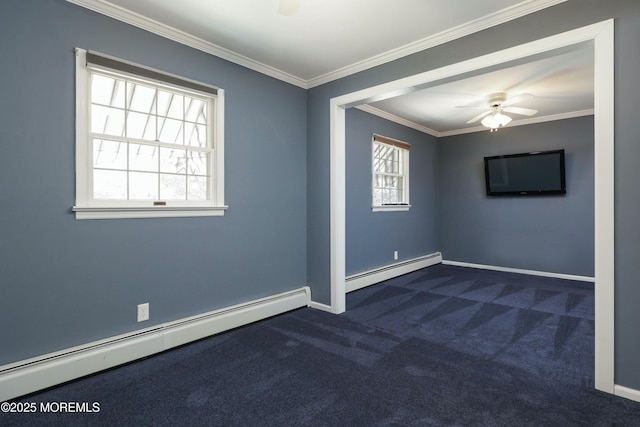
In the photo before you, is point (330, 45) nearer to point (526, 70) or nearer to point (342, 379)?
point (526, 70)

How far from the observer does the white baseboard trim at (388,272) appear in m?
4.55

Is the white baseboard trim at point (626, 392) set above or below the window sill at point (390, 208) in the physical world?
below

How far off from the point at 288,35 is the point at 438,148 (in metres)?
4.63

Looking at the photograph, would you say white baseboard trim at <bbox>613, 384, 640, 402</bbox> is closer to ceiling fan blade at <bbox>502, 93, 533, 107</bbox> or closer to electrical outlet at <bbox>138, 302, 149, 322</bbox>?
ceiling fan blade at <bbox>502, 93, 533, 107</bbox>

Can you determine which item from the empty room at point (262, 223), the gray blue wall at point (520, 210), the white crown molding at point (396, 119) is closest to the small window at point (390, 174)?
the white crown molding at point (396, 119)

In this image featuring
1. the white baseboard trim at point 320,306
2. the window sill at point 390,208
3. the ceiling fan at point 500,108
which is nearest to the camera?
the white baseboard trim at point 320,306

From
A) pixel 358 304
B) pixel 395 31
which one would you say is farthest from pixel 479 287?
pixel 395 31

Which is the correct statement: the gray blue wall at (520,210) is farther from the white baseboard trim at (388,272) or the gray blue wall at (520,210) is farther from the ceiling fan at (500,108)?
the ceiling fan at (500,108)

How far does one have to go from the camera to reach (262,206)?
3.41 meters

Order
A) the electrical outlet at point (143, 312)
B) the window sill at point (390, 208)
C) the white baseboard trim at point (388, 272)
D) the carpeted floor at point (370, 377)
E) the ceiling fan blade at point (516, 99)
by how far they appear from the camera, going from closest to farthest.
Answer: the carpeted floor at point (370, 377) → the electrical outlet at point (143, 312) → the ceiling fan blade at point (516, 99) → the white baseboard trim at point (388, 272) → the window sill at point (390, 208)

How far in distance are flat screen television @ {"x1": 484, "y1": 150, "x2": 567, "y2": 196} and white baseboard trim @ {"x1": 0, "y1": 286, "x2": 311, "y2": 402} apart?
4515 mm

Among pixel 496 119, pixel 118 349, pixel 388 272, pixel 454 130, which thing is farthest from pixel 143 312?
pixel 454 130

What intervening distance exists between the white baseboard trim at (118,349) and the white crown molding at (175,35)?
7.73 feet

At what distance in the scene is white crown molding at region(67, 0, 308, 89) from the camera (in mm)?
2320
